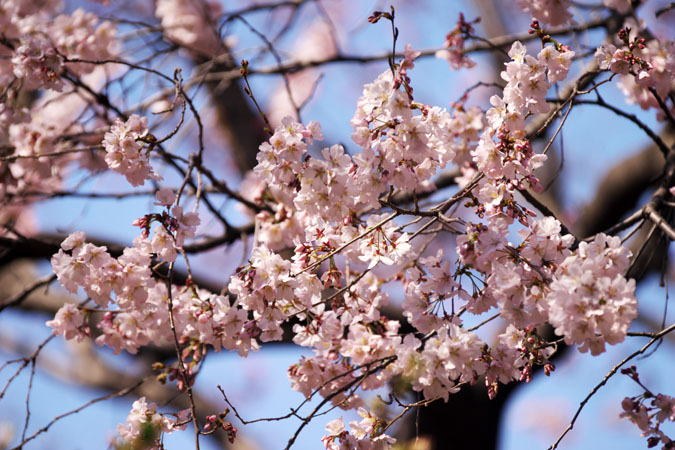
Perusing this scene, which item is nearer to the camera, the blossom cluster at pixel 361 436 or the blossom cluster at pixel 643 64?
the blossom cluster at pixel 361 436

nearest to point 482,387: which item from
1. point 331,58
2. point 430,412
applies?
point 430,412

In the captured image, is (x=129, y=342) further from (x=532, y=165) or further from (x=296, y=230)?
(x=532, y=165)

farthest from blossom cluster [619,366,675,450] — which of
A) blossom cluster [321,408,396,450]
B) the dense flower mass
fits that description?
blossom cluster [321,408,396,450]

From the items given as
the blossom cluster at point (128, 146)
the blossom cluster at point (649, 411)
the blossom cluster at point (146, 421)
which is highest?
the blossom cluster at point (128, 146)

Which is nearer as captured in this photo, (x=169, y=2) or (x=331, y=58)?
(x=331, y=58)

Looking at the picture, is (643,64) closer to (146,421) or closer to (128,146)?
(128,146)

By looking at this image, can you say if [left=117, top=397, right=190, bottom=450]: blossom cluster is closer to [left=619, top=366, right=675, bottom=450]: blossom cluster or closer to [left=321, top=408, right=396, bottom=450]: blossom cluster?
[left=321, top=408, right=396, bottom=450]: blossom cluster

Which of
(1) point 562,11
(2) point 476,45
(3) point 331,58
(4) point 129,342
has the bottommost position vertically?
(4) point 129,342

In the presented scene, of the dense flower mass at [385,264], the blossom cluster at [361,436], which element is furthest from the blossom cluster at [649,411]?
the blossom cluster at [361,436]

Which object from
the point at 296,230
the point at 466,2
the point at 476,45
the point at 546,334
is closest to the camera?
the point at 296,230

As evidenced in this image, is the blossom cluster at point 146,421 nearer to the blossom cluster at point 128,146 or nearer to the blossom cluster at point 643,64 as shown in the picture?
the blossom cluster at point 128,146

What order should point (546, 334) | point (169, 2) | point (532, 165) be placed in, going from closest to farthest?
point (532, 165)
point (546, 334)
point (169, 2)

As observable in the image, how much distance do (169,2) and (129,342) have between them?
9.60 feet

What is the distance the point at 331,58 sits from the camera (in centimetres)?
297
